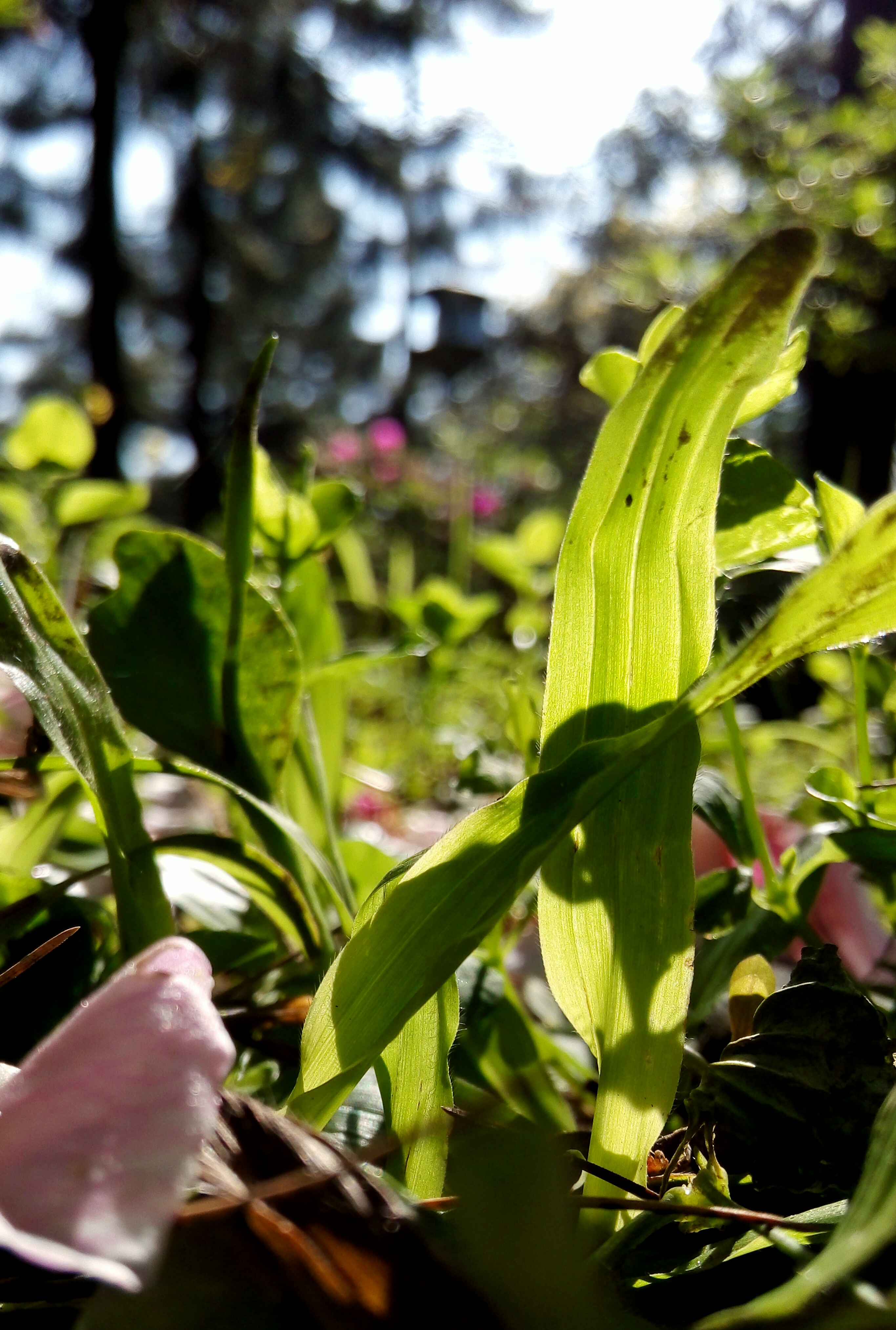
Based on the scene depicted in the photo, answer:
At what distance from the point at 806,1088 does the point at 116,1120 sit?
0.47 ft

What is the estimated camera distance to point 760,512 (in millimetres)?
284

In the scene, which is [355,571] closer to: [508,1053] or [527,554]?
[527,554]

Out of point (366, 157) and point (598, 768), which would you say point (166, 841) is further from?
point (366, 157)

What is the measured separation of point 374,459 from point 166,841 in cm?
293

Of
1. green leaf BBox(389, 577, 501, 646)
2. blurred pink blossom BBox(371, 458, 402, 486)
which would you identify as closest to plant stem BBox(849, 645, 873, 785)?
green leaf BBox(389, 577, 501, 646)

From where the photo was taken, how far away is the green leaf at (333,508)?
0.43 m

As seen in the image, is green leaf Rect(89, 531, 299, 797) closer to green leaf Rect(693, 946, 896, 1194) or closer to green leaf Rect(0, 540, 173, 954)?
green leaf Rect(0, 540, 173, 954)

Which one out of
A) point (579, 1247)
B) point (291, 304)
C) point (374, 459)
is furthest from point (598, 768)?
point (291, 304)

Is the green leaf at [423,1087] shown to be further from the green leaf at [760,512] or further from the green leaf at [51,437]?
the green leaf at [51,437]

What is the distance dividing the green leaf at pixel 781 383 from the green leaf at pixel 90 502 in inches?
19.0

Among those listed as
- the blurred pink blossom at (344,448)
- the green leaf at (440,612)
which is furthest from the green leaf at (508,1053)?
the blurred pink blossom at (344,448)

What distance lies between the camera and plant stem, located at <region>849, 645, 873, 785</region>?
34 cm

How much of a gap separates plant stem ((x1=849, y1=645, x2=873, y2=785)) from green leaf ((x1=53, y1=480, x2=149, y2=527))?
19.2 inches

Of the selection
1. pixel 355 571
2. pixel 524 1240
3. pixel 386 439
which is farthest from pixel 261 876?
pixel 386 439
